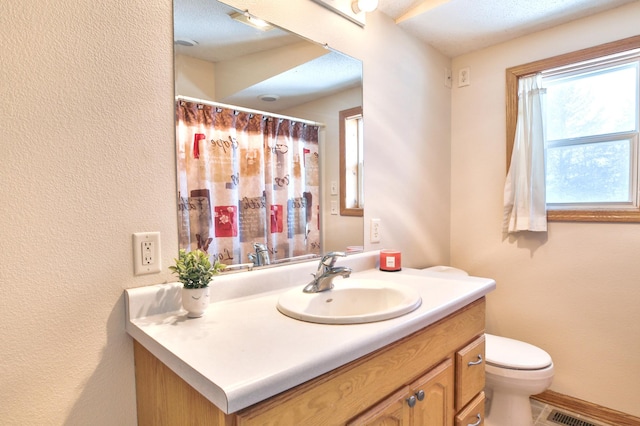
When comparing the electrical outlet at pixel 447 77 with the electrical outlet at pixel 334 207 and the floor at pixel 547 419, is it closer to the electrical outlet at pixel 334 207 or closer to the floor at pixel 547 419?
the electrical outlet at pixel 334 207

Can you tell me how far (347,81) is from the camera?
1.59m

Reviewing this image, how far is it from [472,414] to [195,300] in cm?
110

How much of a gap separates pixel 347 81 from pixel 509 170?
1.15 m

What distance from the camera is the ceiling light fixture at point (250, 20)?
1202mm

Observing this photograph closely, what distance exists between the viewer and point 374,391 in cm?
87

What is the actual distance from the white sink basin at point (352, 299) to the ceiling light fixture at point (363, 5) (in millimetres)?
1202

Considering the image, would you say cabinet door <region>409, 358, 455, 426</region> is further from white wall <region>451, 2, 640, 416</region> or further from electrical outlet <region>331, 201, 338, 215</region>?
white wall <region>451, 2, 640, 416</region>

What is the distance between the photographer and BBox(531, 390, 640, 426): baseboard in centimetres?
177

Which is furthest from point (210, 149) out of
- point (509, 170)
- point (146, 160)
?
point (509, 170)

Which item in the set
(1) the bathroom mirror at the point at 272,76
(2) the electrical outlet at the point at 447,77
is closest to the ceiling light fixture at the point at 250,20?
(1) the bathroom mirror at the point at 272,76

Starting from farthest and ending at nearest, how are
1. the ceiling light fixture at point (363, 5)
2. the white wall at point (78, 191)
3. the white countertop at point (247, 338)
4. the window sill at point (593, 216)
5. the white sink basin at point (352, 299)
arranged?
the window sill at point (593, 216)
the ceiling light fixture at point (363, 5)
the white sink basin at point (352, 299)
the white wall at point (78, 191)
the white countertop at point (247, 338)

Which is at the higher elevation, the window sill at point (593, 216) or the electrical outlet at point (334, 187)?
the electrical outlet at point (334, 187)

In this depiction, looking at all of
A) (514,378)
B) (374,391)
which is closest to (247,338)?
(374,391)

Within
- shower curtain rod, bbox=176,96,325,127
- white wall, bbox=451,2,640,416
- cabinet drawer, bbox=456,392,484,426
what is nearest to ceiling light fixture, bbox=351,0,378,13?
shower curtain rod, bbox=176,96,325,127
